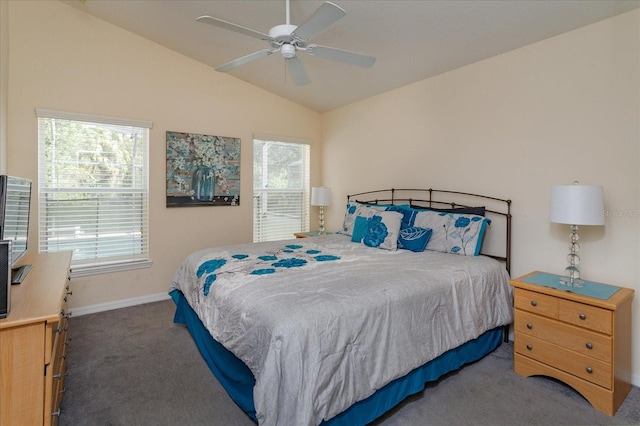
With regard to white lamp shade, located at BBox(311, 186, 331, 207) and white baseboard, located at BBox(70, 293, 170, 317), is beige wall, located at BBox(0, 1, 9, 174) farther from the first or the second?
white lamp shade, located at BBox(311, 186, 331, 207)

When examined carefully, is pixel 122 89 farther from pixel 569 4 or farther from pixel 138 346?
pixel 569 4

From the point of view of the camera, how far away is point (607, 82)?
231cm

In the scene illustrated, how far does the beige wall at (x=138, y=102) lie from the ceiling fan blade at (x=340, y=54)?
2.28 m

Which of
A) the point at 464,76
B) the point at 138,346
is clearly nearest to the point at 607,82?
the point at 464,76

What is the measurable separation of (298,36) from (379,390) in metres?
2.14

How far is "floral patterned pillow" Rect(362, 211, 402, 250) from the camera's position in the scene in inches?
121

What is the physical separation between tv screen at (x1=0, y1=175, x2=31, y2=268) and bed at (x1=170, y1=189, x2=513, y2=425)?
40.9 inches

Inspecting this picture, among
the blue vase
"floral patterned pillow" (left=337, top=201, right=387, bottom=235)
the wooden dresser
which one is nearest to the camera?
the wooden dresser

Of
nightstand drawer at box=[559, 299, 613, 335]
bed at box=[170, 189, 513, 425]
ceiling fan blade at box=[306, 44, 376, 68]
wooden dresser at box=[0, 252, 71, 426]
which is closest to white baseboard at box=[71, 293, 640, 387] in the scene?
bed at box=[170, 189, 513, 425]

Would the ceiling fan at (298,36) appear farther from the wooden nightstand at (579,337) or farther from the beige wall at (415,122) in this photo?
the wooden nightstand at (579,337)

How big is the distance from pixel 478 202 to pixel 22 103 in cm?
435

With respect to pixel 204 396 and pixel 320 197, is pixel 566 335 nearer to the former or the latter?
pixel 204 396

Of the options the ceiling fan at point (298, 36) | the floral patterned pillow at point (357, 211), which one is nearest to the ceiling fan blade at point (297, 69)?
the ceiling fan at point (298, 36)

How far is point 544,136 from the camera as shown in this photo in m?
2.64
